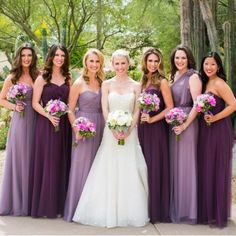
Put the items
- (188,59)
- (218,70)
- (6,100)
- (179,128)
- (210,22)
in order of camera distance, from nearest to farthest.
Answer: (179,128) → (218,70) → (188,59) → (6,100) → (210,22)

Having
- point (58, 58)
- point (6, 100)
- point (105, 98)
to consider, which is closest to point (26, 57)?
point (58, 58)

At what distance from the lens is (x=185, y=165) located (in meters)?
5.82

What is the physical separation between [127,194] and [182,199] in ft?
2.29

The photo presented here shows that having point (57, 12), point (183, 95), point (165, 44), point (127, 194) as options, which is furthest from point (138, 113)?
point (57, 12)

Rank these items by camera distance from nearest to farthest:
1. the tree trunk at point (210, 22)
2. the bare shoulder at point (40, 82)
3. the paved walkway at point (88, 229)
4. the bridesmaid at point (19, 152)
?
the paved walkway at point (88, 229)
the bare shoulder at point (40, 82)
the bridesmaid at point (19, 152)
the tree trunk at point (210, 22)

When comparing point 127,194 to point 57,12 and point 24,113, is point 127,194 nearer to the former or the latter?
point 24,113

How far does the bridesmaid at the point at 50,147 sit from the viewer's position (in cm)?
593

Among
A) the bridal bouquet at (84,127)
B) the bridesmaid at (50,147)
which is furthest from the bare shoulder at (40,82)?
the bridal bouquet at (84,127)

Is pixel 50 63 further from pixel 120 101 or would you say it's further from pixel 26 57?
pixel 120 101

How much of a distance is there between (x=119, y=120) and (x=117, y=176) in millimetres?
749

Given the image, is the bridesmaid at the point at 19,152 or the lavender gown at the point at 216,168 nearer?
the lavender gown at the point at 216,168

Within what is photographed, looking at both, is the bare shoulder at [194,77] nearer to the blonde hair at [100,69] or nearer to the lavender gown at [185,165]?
the lavender gown at [185,165]

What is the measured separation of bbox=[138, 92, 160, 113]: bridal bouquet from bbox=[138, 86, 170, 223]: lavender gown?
0.24 metres

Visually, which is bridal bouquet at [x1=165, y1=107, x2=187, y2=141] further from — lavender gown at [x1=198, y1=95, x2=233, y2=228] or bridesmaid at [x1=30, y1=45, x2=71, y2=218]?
bridesmaid at [x1=30, y1=45, x2=71, y2=218]
